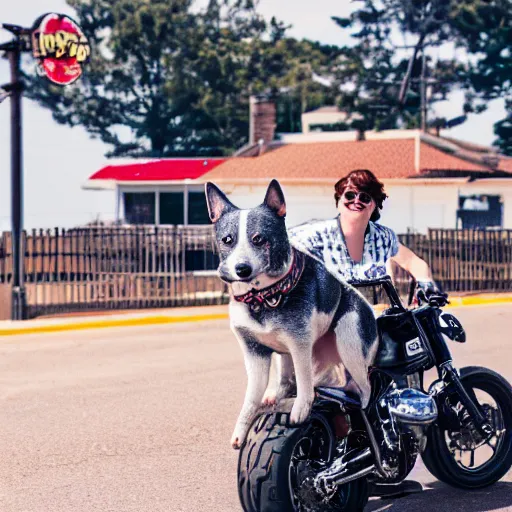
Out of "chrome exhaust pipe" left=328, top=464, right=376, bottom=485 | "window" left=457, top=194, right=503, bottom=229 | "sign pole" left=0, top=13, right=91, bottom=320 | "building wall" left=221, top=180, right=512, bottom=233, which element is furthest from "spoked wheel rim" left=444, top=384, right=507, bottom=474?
"window" left=457, top=194, right=503, bottom=229

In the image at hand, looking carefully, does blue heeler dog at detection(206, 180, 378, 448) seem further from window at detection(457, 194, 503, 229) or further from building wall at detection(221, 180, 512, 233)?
window at detection(457, 194, 503, 229)

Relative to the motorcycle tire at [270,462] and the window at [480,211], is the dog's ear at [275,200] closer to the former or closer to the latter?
the motorcycle tire at [270,462]

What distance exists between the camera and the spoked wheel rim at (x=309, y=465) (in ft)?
17.1

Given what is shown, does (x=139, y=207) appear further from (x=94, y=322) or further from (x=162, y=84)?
(x=94, y=322)

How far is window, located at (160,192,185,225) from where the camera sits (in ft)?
162

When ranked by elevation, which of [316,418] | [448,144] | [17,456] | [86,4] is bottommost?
[17,456]

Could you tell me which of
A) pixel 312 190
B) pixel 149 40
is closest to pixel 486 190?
pixel 312 190

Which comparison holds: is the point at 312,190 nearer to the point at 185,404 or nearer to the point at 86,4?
the point at 86,4

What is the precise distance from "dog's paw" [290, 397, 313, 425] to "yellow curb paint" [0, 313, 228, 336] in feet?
40.5

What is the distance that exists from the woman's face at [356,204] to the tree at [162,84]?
53162mm

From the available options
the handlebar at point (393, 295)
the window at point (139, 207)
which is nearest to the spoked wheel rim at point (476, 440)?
the handlebar at point (393, 295)

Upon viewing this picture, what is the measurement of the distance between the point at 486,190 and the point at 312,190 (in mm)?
6152

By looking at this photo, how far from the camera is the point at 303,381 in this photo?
4965 millimetres

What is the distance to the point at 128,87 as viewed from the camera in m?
59.9
